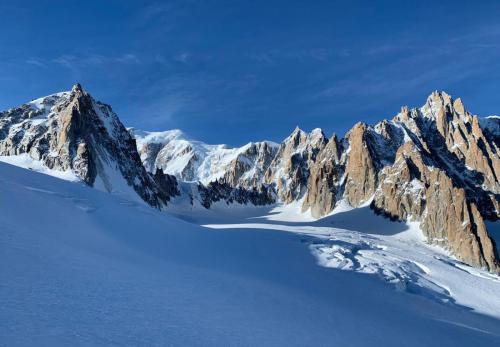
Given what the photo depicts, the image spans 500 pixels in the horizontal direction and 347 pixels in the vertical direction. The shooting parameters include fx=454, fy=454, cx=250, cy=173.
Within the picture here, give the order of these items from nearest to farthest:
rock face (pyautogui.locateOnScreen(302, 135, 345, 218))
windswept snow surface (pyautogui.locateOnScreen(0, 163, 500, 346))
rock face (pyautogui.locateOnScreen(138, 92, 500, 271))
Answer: windswept snow surface (pyautogui.locateOnScreen(0, 163, 500, 346)), rock face (pyautogui.locateOnScreen(138, 92, 500, 271)), rock face (pyautogui.locateOnScreen(302, 135, 345, 218))

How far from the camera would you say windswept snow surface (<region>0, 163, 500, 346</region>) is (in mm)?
11523

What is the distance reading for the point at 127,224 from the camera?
28.4m

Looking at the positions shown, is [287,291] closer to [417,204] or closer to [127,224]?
[127,224]

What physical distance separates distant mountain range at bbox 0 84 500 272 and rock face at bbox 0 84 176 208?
29cm

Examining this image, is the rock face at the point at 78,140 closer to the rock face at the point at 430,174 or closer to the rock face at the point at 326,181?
the rock face at the point at 326,181

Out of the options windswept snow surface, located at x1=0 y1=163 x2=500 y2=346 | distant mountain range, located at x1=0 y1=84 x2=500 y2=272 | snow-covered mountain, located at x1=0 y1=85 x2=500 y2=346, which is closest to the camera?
windswept snow surface, located at x1=0 y1=163 x2=500 y2=346

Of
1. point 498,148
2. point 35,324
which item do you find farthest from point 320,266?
point 498,148

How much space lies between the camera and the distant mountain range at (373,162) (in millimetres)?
101188

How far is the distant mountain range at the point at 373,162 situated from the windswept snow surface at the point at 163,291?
6813cm

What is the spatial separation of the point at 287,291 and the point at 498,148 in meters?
181

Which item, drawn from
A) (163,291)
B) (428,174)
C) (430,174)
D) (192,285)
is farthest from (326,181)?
(163,291)

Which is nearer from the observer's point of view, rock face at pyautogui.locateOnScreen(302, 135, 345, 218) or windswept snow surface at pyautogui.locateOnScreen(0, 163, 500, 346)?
windswept snow surface at pyautogui.locateOnScreen(0, 163, 500, 346)

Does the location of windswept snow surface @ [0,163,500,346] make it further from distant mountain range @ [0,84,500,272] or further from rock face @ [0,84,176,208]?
rock face @ [0,84,176,208]

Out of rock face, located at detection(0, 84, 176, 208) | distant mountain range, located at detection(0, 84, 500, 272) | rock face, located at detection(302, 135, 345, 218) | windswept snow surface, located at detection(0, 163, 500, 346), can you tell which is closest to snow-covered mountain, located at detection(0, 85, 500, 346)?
windswept snow surface, located at detection(0, 163, 500, 346)
